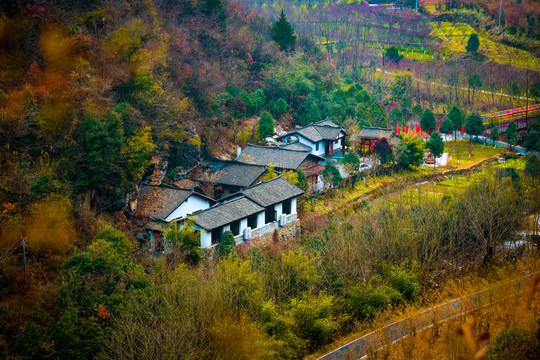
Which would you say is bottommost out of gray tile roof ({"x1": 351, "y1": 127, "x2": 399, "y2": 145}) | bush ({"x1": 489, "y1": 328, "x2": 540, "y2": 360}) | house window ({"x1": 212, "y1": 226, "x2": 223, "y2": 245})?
house window ({"x1": 212, "y1": 226, "x2": 223, "y2": 245})

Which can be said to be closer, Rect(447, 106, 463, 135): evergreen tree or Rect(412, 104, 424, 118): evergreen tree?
Rect(447, 106, 463, 135): evergreen tree

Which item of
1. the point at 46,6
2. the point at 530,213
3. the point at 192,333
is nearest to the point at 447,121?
the point at 530,213

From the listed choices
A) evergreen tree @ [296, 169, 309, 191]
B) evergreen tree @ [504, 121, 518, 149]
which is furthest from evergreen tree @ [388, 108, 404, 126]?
evergreen tree @ [296, 169, 309, 191]

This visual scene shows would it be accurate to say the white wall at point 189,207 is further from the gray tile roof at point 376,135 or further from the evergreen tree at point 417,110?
the evergreen tree at point 417,110

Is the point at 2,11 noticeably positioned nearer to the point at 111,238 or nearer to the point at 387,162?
the point at 111,238

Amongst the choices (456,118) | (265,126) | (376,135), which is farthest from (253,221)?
(456,118)

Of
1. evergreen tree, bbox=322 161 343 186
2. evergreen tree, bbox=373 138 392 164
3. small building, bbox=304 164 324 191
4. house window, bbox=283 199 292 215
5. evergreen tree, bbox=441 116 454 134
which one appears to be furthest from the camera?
evergreen tree, bbox=441 116 454 134

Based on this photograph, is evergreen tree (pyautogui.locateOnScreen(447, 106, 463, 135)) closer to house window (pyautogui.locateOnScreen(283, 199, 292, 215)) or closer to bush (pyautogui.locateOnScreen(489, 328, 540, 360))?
house window (pyautogui.locateOnScreen(283, 199, 292, 215))
